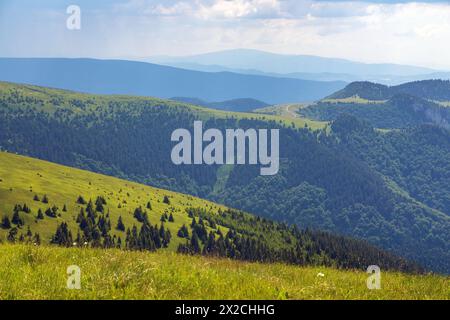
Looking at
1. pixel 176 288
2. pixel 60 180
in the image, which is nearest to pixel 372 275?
pixel 176 288

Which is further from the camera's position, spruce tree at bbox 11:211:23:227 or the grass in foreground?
spruce tree at bbox 11:211:23:227

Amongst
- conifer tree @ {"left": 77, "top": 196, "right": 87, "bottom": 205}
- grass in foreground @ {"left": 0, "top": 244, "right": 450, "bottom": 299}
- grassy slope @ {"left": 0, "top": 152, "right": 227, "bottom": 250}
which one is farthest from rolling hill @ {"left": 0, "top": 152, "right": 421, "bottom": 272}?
grass in foreground @ {"left": 0, "top": 244, "right": 450, "bottom": 299}

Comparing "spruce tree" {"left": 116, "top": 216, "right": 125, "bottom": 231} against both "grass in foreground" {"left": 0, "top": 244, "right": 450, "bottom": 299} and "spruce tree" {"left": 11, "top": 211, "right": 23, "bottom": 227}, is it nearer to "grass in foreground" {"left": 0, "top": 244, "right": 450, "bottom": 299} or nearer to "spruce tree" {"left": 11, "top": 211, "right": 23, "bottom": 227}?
"spruce tree" {"left": 11, "top": 211, "right": 23, "bottom": 227}

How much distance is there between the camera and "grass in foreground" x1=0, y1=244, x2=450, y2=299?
13.6 metres

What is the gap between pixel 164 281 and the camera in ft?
48.9

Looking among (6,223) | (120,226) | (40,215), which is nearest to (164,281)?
(6,223)

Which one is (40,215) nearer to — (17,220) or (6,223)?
(17,220)

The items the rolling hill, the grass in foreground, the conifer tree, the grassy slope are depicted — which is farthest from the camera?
the conifer tree

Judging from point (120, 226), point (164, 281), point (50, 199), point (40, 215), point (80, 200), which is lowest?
point (120, 226)

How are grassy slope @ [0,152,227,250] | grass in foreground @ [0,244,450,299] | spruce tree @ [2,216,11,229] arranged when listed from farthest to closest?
1. grassy slope @ [0,152,227,250]
2. spruce tree @ [2,216,11,229]
3. grass in foreground @ [0,244,450,299]
